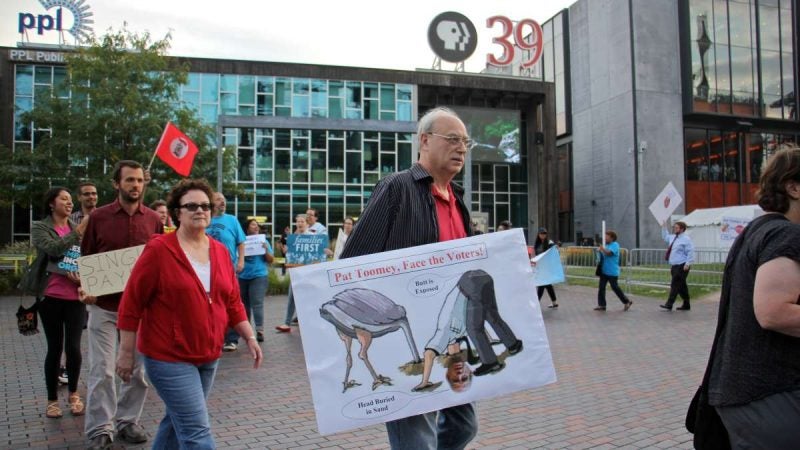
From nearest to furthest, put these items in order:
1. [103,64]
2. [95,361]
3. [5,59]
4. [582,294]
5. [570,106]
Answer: [95,361]
[582,294]
[103,64]
[5,59]
[570,106]

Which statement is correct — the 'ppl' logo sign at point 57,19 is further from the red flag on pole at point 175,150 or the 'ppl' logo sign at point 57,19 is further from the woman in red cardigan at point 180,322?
the woman in red cardigan at point 180,322

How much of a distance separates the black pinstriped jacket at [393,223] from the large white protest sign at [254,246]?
669 centimetres

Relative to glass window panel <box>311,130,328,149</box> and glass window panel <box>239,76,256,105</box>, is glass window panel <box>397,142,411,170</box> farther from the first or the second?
glass window panel <box>239,76,256,105</box>

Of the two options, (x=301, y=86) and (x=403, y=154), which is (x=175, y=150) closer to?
(x=301, y=86)

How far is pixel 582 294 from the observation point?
18562 mm

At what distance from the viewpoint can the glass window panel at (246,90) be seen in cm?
3747

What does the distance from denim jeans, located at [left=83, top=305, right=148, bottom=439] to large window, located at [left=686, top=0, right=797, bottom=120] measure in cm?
4086

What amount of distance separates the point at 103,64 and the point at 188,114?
328 cm

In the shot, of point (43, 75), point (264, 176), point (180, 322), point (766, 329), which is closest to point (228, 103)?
point (264, 176)

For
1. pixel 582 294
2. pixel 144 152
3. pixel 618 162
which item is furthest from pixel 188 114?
pixel 618 162

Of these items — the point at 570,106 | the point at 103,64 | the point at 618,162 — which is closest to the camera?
the point at 103,64

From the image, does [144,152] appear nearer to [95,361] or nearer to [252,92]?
[252,92]

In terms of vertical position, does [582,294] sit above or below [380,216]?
below

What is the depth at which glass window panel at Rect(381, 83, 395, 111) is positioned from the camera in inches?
1569
